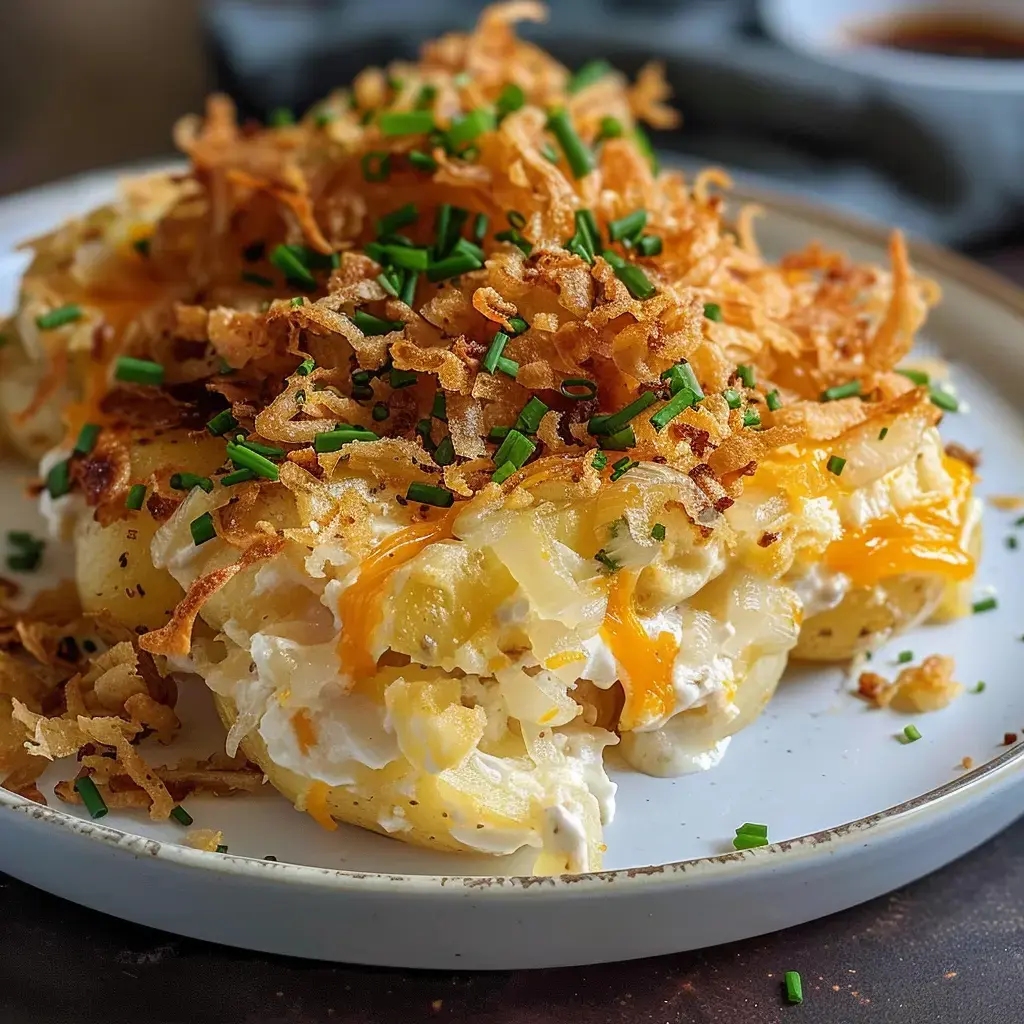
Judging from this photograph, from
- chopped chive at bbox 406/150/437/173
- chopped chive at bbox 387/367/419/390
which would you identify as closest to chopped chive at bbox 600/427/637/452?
chopped chive at bbox 387/367/419/390

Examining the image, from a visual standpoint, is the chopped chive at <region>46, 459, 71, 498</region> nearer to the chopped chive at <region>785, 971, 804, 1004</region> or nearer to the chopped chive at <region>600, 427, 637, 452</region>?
the chopped chive at <region>600, 427, 637, 452</region>

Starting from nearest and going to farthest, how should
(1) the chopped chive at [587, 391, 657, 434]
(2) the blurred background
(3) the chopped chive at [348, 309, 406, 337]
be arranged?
(1) the chopped chive at [587, 391, 657, 434] < (3) the chopped chive at [348, 309, 406, 337] < (2) the blurred background

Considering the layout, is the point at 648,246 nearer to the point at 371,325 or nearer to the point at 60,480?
the point at 371,325

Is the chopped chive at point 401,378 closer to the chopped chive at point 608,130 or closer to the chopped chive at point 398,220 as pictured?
the chopped chive at point 398,220

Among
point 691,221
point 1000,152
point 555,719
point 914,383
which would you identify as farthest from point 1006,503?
point 1000,152

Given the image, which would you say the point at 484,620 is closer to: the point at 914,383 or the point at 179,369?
the point at 179,369

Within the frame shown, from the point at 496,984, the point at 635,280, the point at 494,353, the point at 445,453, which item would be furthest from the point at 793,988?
the point at 635,280

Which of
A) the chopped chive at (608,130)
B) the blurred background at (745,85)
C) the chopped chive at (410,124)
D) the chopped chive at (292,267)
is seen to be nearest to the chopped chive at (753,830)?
the chopped chive at (292,267)
